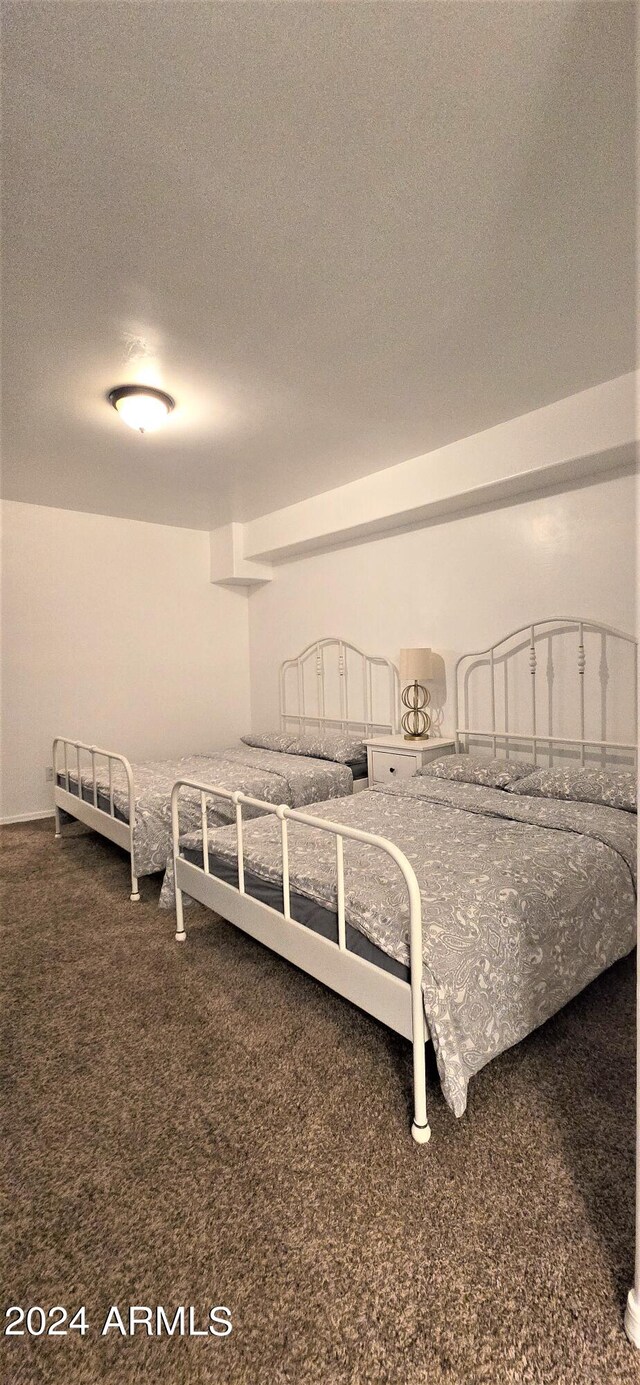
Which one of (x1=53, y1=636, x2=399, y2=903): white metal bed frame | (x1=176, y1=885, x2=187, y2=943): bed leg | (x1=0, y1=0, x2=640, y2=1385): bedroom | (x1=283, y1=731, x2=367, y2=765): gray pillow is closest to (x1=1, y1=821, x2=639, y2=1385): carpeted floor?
(x1=0, y1=0, x2=640, y2=1385): bedroom

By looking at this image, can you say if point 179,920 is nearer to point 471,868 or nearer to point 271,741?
point 471,868

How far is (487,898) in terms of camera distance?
1.72m

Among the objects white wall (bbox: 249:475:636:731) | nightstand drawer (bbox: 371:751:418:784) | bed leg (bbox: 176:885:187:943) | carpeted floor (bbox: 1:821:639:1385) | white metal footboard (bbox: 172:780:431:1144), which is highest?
white wall (bbox: 249:475:636:731)

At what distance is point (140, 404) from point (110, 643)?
2.61 m

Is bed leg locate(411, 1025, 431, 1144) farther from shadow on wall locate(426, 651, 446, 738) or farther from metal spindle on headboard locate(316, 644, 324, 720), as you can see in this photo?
metal spindle on headboard locate(316, 644, 324, 720)

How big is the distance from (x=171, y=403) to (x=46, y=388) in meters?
0.54

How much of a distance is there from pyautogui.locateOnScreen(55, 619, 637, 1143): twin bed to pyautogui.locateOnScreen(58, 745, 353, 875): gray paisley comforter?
0.16 feet

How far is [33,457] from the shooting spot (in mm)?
3506

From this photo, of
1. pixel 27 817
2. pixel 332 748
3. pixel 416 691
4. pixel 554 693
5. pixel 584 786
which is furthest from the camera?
pixel 27 817

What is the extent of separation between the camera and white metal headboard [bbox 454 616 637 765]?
304 centimetres

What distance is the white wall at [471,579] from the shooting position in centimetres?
306

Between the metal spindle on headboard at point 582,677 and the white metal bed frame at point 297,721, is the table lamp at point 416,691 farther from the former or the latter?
the metal spindle on headboard at point 582,677

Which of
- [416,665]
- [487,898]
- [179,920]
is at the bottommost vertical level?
[179,920]

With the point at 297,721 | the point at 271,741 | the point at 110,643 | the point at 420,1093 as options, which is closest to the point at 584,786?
the point at 420,1093
